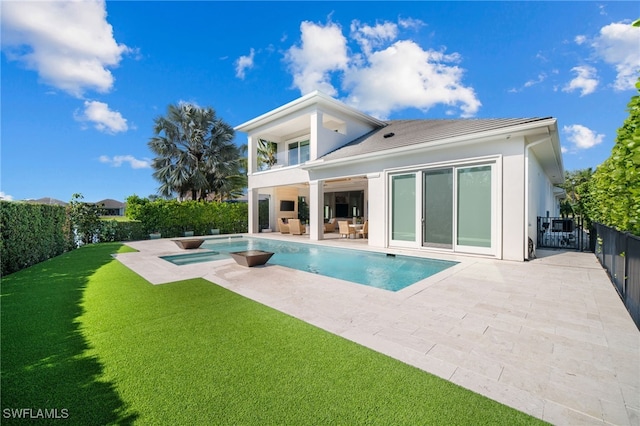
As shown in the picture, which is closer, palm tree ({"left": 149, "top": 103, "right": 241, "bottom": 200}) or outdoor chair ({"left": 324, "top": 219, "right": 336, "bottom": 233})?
outdoor chair ({"left": 324, "top": 219, "right": 336, "bottom": 233})

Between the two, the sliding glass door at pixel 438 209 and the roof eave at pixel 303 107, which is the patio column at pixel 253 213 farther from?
the sliding glass door at pixel 438 209

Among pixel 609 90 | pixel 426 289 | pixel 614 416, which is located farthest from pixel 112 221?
pixel 609 90

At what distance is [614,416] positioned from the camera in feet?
7.59

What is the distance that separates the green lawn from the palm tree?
2024 cm

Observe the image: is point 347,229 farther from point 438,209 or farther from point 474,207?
point 474,207

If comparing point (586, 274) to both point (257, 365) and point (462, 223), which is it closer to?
point (462, 223)

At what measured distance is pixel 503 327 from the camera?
13.3 ft

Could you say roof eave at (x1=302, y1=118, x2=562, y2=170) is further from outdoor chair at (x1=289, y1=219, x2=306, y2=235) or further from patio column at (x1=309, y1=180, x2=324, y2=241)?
outdoor chair at (x1=289, y1=219, x2=306, y2=235)

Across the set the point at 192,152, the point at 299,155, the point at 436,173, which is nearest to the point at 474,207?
the point at 436,173

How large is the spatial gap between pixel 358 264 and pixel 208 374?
7.33 meters

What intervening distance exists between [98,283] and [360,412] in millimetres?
7460

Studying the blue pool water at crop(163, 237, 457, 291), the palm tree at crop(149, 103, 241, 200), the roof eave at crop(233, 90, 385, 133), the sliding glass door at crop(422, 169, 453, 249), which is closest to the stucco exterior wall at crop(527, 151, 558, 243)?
the sliding glass door at crop(422, 169, 453, 249)

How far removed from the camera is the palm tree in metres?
23.3

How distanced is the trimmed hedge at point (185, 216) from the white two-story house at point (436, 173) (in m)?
5.64
